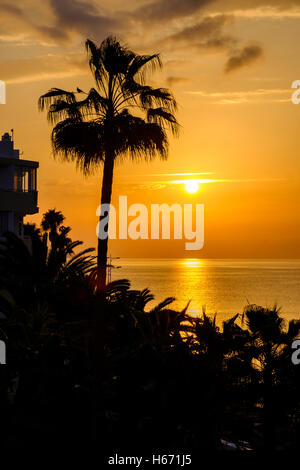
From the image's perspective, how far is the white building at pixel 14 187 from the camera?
4109cm

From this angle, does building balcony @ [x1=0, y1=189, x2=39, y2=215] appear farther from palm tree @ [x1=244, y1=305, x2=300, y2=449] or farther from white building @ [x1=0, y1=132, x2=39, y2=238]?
palm tree @ [x1=244, y1=305, x2=300, y2=449]

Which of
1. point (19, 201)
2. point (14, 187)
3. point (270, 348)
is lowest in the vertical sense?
point (270, 348)

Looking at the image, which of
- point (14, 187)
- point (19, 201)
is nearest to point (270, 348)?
point (19, 201)

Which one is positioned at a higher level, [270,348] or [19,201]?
[19,201]

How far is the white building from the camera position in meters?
41.1

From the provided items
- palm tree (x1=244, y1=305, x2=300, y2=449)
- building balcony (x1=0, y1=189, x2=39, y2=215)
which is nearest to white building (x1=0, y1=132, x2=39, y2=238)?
building balcony (x1=0, y1=189, x2=39, y2=215)

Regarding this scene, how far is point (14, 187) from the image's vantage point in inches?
1658

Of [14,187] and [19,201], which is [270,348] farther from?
[14,187]

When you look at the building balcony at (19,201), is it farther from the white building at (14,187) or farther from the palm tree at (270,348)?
the palm tree at (270,348)

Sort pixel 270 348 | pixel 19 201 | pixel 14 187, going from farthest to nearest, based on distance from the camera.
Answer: pixel 14 187, pixel 19 201, pixel 270 348

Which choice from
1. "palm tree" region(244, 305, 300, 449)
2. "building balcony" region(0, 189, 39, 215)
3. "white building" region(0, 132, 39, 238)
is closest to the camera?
"palm tree" region(244, 305, 300, 449)

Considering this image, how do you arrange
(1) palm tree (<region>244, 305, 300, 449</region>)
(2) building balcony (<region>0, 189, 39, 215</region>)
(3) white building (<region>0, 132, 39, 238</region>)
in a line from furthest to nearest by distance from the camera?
(3) white building (<region>0, 132, 39, 238</region>) → (2) building balcony (<region>0, 189, 39, 215</region>) → (1) palm tree (<region>244, 305, 300, 449</region>)

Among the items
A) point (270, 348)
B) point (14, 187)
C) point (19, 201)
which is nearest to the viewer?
point (270, 348)

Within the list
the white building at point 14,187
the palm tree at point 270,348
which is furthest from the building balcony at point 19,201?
the palm tree at point 270,348
